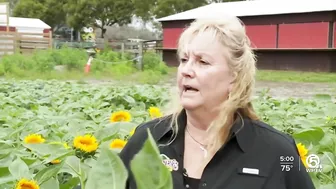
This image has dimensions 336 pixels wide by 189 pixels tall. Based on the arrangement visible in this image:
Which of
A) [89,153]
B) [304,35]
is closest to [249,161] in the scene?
[89,153]

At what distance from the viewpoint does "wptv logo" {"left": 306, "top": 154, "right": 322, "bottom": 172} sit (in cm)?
197

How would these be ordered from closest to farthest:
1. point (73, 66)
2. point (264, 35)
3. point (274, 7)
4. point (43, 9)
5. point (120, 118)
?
point (120, 118) < point (73, 66) < point (264, 35) < point (274, 7) < point (43, 9)

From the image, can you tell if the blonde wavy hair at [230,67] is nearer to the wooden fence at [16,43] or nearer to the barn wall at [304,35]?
the barn wall at [304,35]

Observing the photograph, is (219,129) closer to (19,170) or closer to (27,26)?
(19,170)

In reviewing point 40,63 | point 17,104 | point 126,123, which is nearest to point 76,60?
point 40,63

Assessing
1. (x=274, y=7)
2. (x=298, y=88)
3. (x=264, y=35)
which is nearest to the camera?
(x=298, y=88)

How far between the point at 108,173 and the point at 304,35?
21.4 metres

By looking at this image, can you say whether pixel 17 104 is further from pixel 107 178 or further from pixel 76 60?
pixel 76 60

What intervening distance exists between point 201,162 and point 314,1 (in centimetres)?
2220

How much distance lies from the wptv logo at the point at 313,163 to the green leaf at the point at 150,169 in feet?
5.00

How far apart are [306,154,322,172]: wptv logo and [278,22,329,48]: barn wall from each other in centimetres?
1940

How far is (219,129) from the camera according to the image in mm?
1935

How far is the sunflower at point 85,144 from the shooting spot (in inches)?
72.0

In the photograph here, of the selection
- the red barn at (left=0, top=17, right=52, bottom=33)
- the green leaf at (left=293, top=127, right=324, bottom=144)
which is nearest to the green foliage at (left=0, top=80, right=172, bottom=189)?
the green leaf at (left=293, top=127, right=324, bottom=144)
